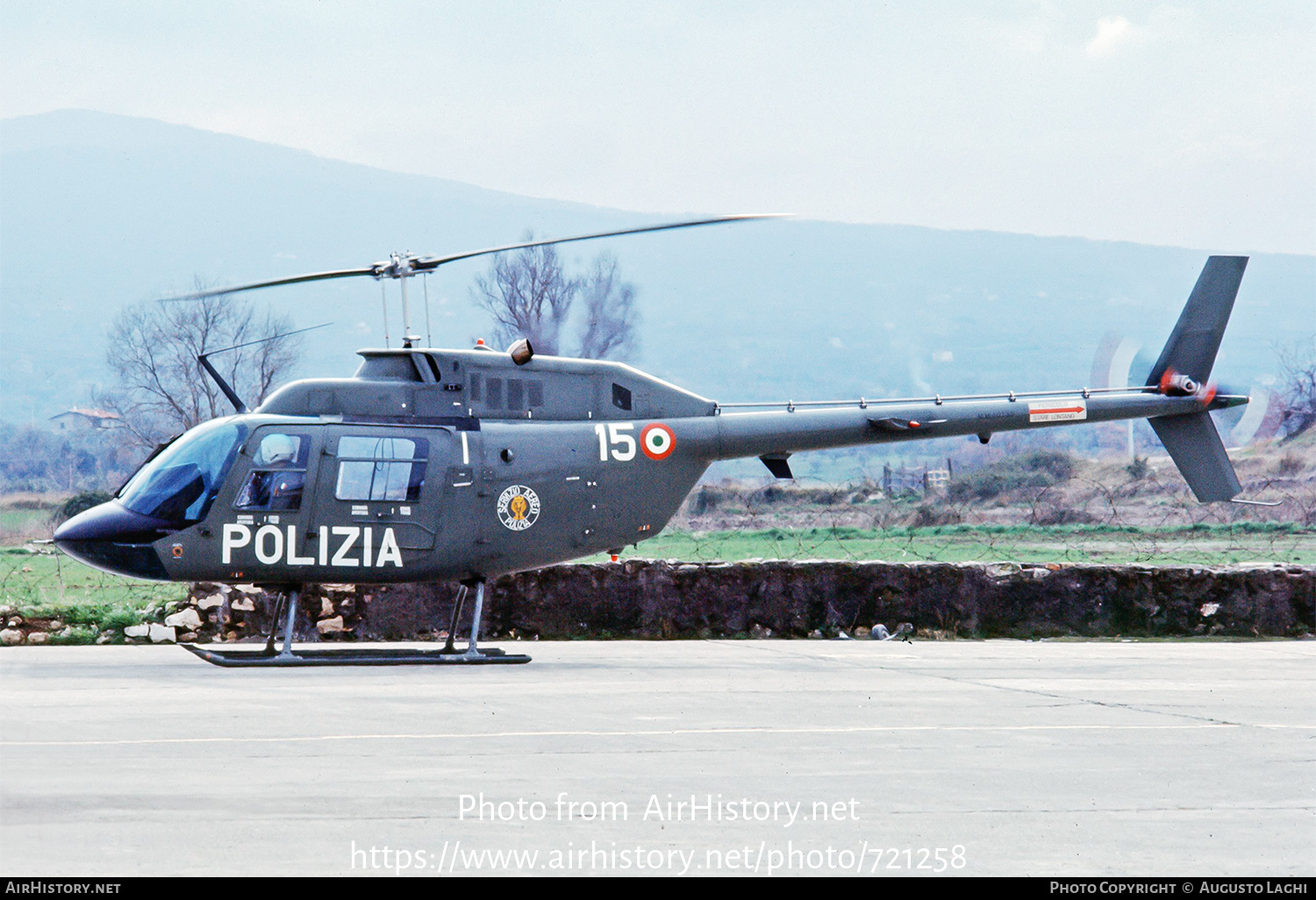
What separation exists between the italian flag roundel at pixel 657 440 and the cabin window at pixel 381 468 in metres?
2.39

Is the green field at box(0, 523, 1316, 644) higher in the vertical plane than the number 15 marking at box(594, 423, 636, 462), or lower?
lower

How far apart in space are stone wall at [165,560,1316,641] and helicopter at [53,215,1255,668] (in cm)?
150

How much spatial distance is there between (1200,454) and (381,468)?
9.66m

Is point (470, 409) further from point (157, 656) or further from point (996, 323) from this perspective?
point (996, 323)

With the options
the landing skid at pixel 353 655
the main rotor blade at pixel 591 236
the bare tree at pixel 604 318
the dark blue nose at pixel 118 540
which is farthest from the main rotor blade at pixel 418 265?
the bare tree at pixel 604 318

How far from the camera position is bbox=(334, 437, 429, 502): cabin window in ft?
43.7

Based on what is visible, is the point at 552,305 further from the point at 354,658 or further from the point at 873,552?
the point at 354,658

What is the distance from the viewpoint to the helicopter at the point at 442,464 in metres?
13.0

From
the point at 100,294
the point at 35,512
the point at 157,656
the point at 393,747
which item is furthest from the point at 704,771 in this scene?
the point at 100,294

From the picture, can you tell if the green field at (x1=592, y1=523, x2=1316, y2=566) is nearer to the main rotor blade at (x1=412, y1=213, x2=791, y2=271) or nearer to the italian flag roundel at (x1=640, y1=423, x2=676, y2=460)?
the italian flag roundel at (x1=640, y1=423, x2=676, y2=460)

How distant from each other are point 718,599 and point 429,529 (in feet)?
13.8

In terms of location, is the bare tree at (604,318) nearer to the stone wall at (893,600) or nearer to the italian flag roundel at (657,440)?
the stone wall at (893,600)

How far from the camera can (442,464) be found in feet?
44.9

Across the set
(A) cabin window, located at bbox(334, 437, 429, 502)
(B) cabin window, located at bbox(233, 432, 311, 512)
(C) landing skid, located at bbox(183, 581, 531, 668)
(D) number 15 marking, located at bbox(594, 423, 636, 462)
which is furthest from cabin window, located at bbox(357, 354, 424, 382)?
(C) landing skid, located at bbox(183, 581, 531, 668)
